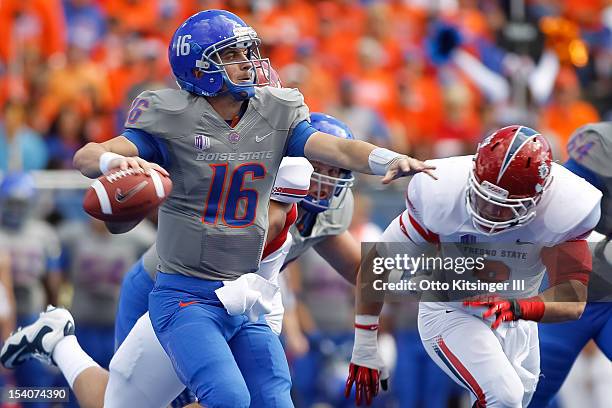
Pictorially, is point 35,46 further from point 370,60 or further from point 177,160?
point 177,160

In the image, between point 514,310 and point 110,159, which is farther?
point 514,310

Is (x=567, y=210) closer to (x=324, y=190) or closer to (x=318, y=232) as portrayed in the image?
(x=324, y=190)

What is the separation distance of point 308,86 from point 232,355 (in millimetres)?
5343

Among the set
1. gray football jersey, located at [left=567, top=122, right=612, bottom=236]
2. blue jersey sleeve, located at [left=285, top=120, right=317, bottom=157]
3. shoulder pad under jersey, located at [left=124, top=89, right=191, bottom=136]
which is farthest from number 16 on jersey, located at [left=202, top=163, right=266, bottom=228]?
gray football jersey, located at [left=567, top=122, right=612, bottom=236]

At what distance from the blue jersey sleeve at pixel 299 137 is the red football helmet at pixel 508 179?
72 centimetres

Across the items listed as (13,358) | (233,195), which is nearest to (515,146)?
(233,195)

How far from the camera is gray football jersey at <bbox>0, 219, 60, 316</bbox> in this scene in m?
8.23

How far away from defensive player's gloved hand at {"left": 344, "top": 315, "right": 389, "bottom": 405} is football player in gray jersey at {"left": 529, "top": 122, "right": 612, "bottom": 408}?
3.24ft

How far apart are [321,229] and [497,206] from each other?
3.96 ft

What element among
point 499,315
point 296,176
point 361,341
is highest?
point 296,176

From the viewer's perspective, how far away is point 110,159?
4.45 metres

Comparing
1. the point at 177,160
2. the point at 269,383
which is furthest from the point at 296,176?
the point at 269,383

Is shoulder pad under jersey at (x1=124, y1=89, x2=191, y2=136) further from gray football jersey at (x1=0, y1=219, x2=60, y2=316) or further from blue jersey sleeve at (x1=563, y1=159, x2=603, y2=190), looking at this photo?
gray football jersey at (x1=0, y1=219, x2=60, y2=316)

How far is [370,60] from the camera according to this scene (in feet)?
34.4
